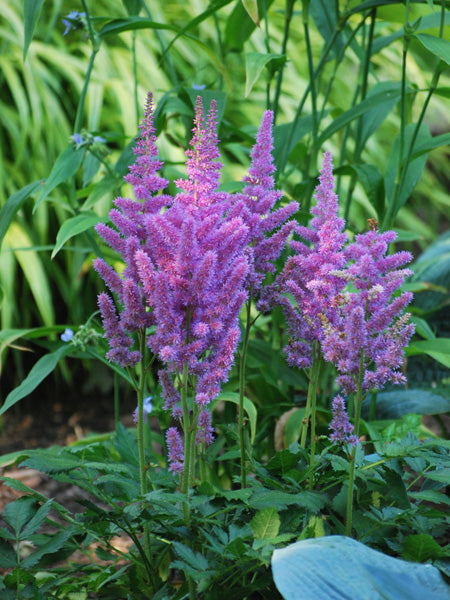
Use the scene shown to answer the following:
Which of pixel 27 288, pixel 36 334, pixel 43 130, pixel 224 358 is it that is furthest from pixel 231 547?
pixel 43 130

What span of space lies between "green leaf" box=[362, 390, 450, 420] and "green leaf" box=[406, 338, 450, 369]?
0.14 metres

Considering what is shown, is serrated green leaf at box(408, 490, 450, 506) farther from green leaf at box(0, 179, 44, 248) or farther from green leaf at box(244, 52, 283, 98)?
green leaf at box(0, 179, 44, 248)

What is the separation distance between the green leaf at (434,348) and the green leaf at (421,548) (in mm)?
476

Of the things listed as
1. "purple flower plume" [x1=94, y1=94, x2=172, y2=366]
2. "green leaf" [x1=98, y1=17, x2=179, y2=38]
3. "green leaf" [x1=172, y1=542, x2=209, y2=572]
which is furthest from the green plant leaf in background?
"green leaf" [x1=172, y1=542, x2=209, y2=572]

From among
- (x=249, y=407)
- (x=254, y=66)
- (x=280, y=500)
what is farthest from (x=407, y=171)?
(x=280, y=500)

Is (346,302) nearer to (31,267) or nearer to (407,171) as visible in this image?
(407,171)

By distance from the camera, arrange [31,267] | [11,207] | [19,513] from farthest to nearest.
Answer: [31,267] → [11,207] → [19,513]

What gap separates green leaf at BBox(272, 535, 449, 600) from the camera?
1.90 feet

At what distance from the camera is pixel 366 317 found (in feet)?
2.58

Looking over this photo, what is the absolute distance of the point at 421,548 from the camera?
719 millimetres

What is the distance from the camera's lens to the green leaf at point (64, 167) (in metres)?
1.01

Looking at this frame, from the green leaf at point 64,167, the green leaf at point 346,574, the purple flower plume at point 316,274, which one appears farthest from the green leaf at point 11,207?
the green leaf at point 346,574

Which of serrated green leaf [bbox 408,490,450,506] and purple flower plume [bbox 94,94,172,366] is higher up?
purple flower plume [bbox 94,94,172,366]

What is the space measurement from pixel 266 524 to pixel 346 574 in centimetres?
12
